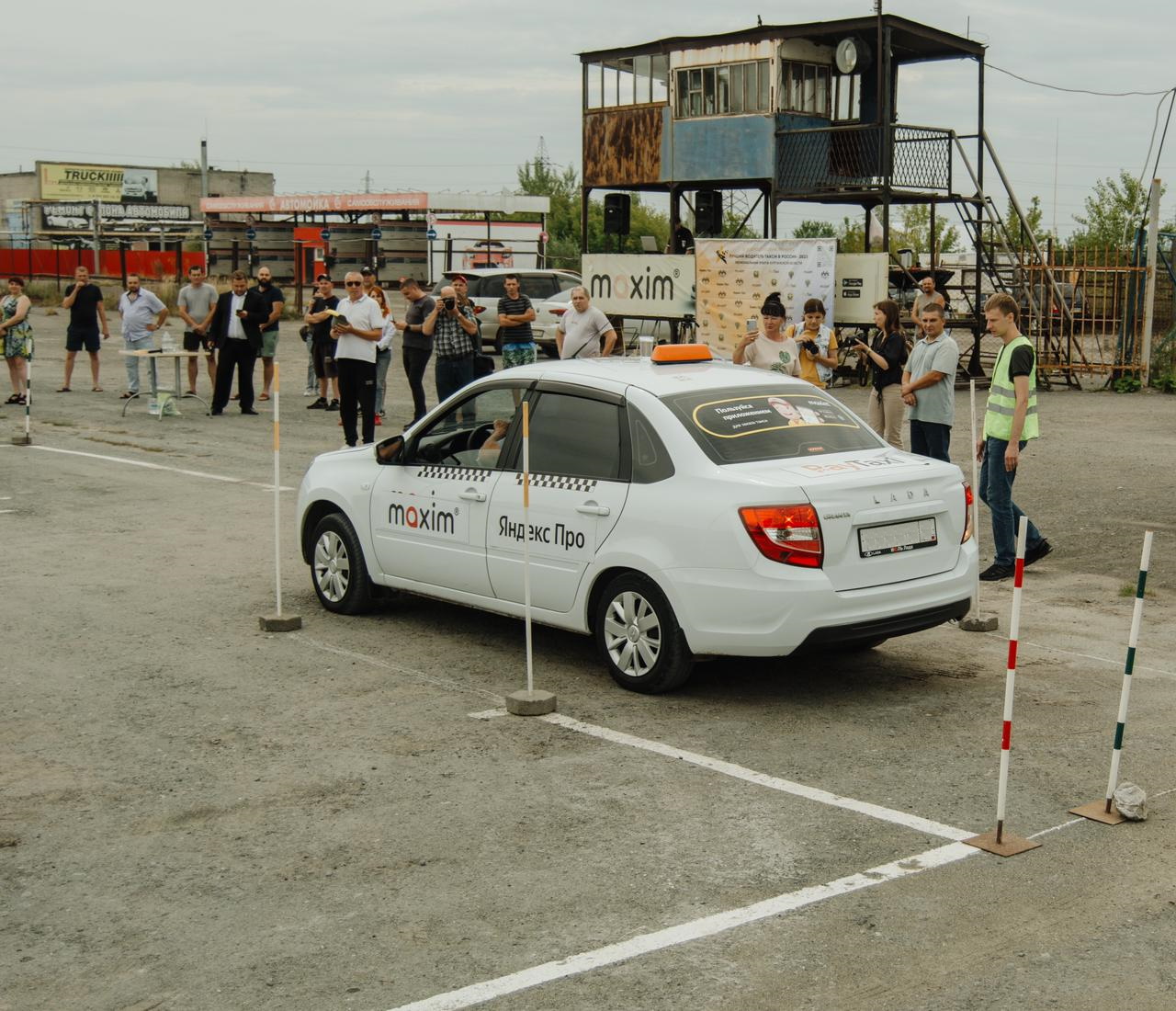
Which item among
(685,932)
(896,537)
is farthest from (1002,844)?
(896,537)

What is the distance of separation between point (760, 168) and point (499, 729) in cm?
2411

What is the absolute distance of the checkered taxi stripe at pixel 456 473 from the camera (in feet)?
27.4

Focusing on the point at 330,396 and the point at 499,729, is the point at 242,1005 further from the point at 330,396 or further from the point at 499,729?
the point at 330,396

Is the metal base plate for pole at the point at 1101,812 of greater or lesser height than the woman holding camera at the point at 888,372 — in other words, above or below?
below

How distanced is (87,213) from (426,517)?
82211 mm

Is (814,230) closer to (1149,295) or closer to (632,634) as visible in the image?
(1149,295)

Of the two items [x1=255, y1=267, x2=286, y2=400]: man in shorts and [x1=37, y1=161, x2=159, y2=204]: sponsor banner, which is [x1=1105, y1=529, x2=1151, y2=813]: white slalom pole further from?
[x1=37, y1=161, x2=159, y2=204]: sponsor banner

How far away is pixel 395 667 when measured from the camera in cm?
812

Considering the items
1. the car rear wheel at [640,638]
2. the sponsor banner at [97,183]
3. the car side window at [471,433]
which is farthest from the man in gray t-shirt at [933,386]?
the sponsor banner at [97,183]

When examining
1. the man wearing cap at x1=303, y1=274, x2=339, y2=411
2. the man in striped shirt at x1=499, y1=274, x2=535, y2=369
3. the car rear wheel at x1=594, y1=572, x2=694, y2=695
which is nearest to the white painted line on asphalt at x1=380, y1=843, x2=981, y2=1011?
the car rear wheel at x1=594, y1=572, x2=694, y2=695

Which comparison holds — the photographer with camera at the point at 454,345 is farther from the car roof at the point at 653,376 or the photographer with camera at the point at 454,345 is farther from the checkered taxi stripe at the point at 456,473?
the car roof at the point at 653,376

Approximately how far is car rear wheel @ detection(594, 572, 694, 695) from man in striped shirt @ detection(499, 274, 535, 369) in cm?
1020

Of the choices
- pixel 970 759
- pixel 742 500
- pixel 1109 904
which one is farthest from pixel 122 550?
pixel 1109 904

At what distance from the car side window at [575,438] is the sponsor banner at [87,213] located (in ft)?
252
